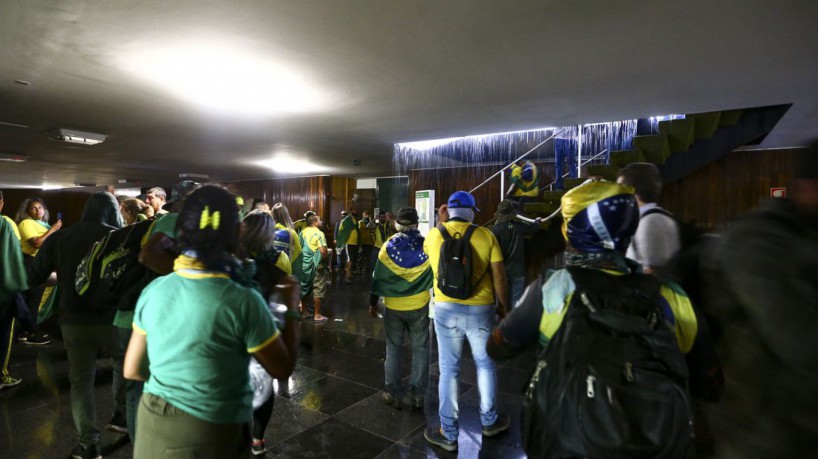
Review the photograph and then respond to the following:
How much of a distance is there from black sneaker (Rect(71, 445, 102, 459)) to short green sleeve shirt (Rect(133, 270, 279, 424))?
189 centimetres

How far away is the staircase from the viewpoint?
17.2 ft

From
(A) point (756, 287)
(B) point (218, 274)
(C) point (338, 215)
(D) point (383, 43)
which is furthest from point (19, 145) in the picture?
(A) point (756, 287)

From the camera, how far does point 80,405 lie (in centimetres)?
249

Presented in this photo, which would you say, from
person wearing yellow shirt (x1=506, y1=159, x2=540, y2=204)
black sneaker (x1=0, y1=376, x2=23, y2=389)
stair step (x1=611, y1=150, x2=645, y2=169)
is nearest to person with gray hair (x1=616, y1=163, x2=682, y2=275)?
stair step (x1=611, y1=150, x2=645, y2=169)

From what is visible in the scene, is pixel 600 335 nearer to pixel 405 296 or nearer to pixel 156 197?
pixel 405 296

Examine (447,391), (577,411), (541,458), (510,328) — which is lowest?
(447,391)

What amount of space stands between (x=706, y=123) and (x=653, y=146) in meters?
0.95

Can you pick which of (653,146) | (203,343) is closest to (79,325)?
(203,343)

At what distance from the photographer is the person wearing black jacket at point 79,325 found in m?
2.48

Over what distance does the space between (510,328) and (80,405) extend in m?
2.72

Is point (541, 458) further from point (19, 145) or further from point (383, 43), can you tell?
point (19, 145)

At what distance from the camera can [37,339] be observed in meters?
4.91

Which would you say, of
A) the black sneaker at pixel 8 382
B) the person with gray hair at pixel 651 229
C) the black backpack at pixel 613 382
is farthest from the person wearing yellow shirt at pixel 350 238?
the black backpack at pixel 613 382

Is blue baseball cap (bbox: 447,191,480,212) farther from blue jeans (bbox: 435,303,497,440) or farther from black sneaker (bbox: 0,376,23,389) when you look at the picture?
black sneaker (bbox: 0,376,23,389)
